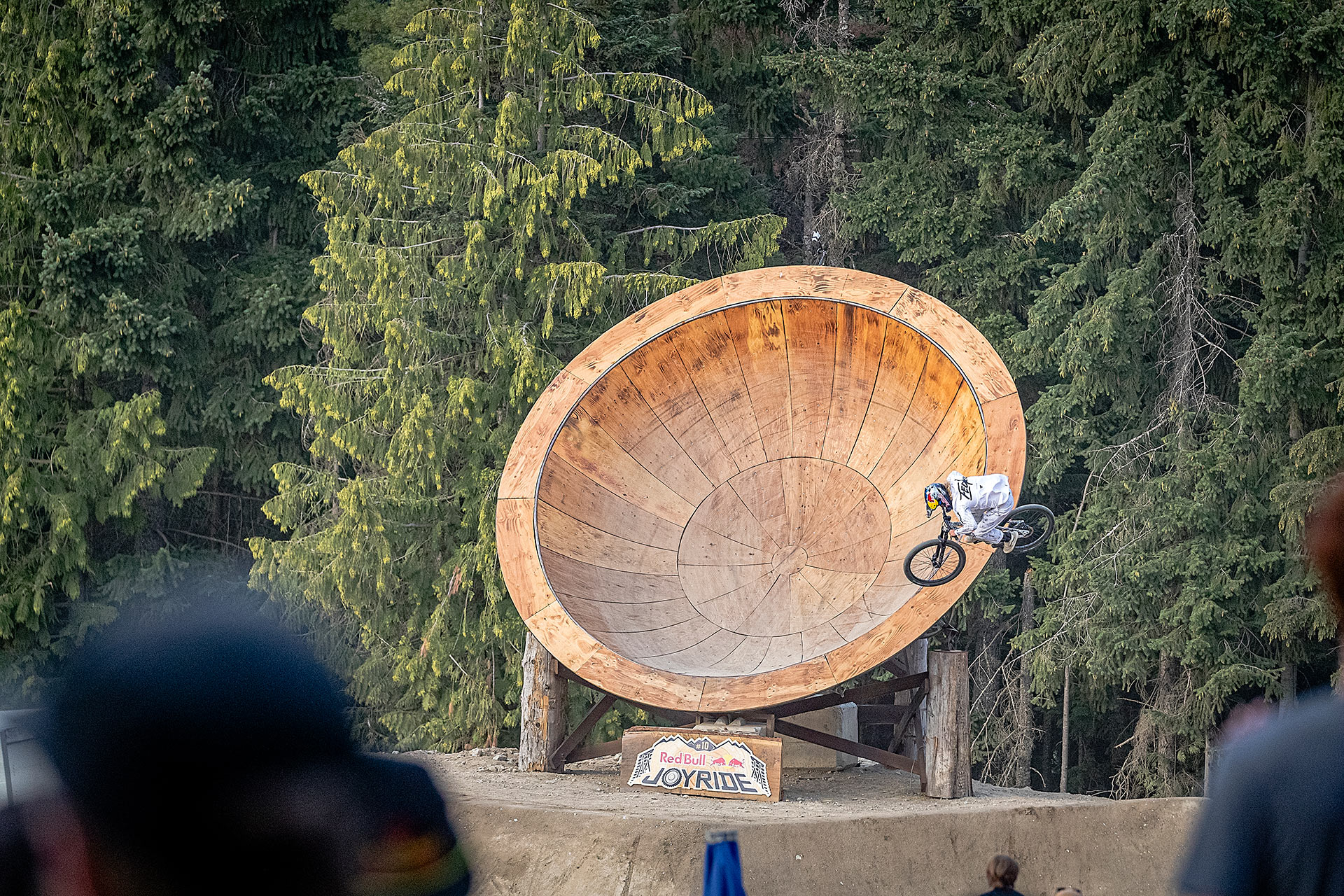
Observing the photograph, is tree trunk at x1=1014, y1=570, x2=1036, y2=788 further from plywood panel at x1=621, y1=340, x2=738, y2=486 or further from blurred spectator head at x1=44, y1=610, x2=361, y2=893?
blurred spectator head at x1=44, y1=610, x2=361, y2=893

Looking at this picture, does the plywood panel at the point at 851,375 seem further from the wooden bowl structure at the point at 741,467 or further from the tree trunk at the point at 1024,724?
the tree trunk at the point at 1024,724

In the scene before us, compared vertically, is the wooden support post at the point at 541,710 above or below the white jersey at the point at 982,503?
below

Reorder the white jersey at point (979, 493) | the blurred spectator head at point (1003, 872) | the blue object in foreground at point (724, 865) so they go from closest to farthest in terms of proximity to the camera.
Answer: the blue object in foreground at point (724, 865) < the blurred spectator head at point (1003, 872) < the white jersey at point (979, 493)

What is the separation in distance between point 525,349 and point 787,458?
17.8ft

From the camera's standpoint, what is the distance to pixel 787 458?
11.9 m

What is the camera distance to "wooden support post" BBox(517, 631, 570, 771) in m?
12.1

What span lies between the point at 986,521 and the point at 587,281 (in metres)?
8.58

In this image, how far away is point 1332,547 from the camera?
1.47 metres

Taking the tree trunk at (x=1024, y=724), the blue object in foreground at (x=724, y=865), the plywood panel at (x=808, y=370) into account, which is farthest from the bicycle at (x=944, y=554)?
the tree trunk at (x=1024, y=724)

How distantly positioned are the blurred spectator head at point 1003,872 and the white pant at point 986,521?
3.80 m

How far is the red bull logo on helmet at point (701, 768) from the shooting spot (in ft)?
34.6

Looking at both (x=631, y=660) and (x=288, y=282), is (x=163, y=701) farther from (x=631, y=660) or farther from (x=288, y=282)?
(x=288, y=282)

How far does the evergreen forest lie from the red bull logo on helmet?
5895 mm

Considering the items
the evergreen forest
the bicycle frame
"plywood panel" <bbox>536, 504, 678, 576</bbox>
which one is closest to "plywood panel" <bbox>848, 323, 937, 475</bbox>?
the bicycle frame
